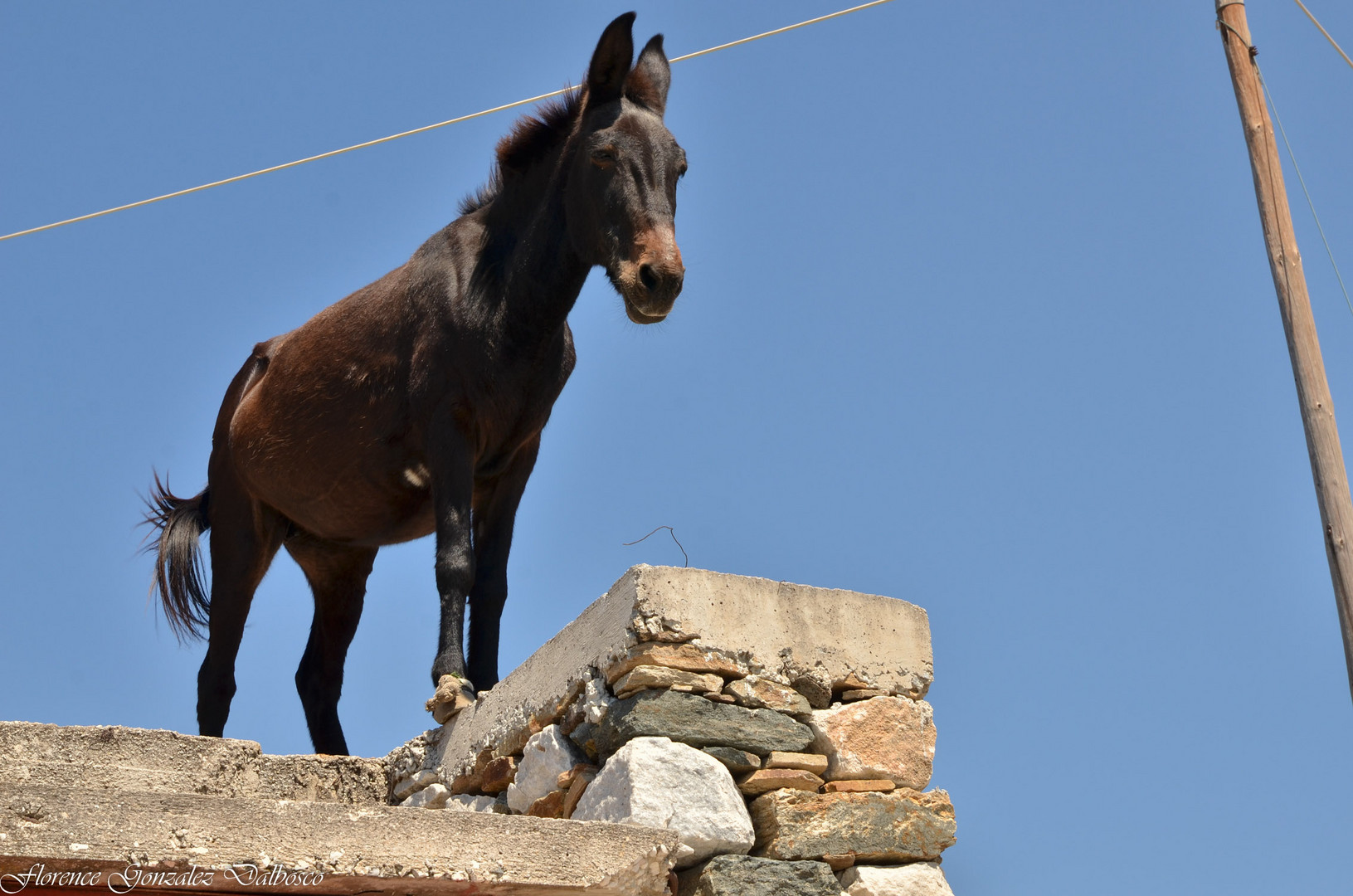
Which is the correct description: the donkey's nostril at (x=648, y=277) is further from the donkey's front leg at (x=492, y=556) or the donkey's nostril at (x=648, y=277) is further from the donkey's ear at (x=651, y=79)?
the donkey's front leg at (x=492, y=556)

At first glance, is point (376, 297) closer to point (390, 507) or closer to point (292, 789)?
point (390, 507)

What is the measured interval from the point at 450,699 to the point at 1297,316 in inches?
149

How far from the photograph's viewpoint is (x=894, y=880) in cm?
357

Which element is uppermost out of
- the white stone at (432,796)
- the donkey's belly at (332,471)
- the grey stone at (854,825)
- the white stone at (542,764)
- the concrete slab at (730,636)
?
the donkey's belly at (332,471)

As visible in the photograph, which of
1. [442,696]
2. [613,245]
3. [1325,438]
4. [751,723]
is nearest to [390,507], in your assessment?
[442,696]

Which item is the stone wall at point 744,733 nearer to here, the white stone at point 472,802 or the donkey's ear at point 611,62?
the white stone at point 472,802

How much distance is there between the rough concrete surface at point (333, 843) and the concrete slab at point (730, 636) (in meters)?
0.67

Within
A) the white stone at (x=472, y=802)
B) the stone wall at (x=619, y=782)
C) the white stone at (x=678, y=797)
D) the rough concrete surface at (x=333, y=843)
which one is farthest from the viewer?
the white stone at (x=472, y=802)

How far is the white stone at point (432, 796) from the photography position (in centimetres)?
443

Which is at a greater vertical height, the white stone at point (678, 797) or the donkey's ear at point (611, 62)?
the donkey's ear at point (611, 62)

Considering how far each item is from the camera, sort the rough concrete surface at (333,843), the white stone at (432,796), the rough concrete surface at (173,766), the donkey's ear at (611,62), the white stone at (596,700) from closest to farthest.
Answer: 1. the rough concrete surface at (333,843)
2. the white stone at (596,700)
3. the rough concrete surface at (173,766)
4. the white stone at (432,796)
5. the donkey's ear at (611,62)

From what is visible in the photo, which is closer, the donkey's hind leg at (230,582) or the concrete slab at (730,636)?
the concrete slab at (730,636)

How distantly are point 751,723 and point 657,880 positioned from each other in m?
0.61
